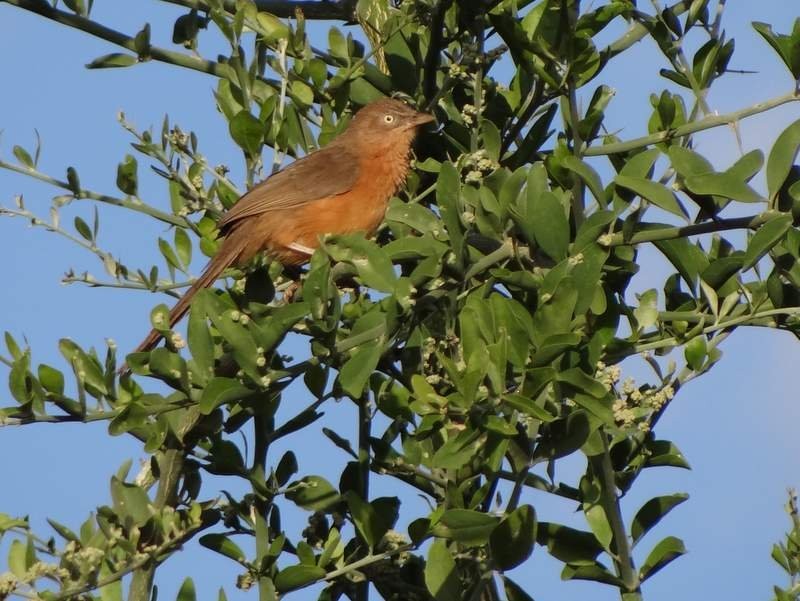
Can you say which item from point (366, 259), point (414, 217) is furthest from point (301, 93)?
point (366, 259)

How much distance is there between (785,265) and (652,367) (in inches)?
16.7

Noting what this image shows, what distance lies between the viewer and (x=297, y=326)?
3.58 metres

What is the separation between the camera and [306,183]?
5.80 metres

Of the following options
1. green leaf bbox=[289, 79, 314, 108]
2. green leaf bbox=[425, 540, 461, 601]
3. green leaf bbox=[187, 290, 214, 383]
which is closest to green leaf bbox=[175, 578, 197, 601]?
green leaf bbox=[187, 290, 214, 383]

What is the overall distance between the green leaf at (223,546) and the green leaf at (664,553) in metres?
1.06

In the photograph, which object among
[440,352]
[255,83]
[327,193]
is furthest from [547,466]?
[327,193]

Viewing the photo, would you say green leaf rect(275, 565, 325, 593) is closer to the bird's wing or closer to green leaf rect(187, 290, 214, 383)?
green leaf rect(187, 290, 214, 383)

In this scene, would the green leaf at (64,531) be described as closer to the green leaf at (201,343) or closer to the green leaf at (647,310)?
the green leaf at (201,343)

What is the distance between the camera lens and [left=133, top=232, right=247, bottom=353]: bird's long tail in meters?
4.20

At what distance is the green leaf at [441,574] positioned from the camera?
3.10 metres

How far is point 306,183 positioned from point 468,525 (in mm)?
2973

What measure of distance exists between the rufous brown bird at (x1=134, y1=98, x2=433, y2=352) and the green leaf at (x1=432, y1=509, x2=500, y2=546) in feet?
6.51

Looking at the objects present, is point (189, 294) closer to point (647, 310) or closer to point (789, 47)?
point (647, 310)

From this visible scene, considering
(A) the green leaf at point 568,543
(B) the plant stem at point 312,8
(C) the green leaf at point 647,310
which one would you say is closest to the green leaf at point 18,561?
(A) the green leaf at point 568,543
